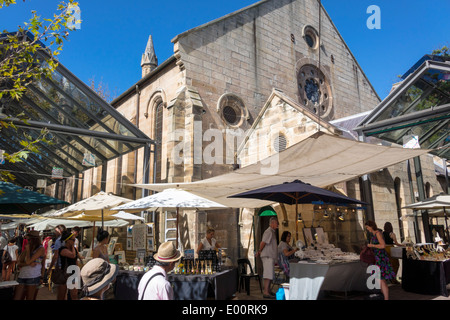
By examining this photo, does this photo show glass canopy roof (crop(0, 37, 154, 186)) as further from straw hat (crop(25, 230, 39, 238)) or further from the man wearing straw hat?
the man wearing straw hat

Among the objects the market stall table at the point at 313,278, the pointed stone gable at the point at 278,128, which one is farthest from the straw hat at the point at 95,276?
the pointed stone gable at the point at 278,128

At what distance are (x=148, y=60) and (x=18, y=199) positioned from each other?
27.8 m

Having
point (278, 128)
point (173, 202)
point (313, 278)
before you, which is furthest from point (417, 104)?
point (173, 202)

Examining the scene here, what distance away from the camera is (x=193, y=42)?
15.0m

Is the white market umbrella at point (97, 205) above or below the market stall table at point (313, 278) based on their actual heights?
above

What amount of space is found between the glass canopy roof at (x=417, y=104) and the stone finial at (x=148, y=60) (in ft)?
84.5

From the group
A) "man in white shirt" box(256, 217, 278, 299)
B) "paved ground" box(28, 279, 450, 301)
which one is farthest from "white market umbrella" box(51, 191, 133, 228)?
"man in white shirt" box(256, 217, 278, 299)

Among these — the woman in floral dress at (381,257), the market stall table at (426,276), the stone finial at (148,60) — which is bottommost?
the market stall table at (426,276)

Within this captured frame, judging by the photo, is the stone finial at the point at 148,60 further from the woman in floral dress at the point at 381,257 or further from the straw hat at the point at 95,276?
the straw hat at the point at 95,276

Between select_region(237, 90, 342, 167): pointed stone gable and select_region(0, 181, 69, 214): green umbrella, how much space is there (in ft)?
25.9

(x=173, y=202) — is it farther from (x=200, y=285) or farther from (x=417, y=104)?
(x=417, y=104)

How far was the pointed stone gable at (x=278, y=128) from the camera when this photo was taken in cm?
1191
